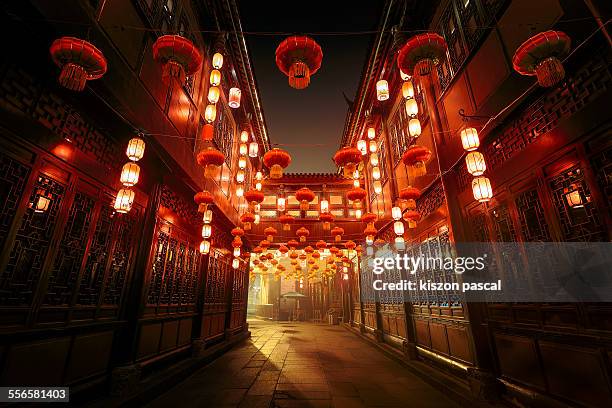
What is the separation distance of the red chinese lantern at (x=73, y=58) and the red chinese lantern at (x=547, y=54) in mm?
5097

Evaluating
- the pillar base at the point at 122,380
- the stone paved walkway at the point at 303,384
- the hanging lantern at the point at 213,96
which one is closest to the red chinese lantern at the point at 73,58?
the hanging lantern at the point at 213,96

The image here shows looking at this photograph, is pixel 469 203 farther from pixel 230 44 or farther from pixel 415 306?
pixel 230 44

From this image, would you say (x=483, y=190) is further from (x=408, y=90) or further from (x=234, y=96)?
(x=234, y=96)

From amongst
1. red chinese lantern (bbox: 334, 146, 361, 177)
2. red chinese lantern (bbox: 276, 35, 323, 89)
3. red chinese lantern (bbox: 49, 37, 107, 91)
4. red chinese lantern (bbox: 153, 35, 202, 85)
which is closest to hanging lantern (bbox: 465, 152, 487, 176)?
red chinese lantern (bbox: 334, 146, 361, 177)

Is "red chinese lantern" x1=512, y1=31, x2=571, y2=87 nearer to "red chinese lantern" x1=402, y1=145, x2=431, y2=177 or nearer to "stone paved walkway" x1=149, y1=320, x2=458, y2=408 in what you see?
"red chinese lantern" x1=402, y1=145, x2=431, y2=177

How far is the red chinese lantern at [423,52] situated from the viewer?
3.79m

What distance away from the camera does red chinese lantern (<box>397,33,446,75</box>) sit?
12.4 ft

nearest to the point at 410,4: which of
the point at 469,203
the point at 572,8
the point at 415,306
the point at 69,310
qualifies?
the point at 572,8

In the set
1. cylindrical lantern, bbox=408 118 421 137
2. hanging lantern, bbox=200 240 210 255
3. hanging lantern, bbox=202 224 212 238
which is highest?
cylindrical lantern, bbox=408 118 421 137

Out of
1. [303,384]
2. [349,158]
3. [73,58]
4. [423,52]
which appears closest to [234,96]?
[349,158]

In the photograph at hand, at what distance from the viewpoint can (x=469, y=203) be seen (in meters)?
5.70

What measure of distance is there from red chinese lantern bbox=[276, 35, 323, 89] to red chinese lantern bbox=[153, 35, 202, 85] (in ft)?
4.16

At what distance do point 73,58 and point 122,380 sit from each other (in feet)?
17.0

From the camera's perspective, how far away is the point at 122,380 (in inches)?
186
